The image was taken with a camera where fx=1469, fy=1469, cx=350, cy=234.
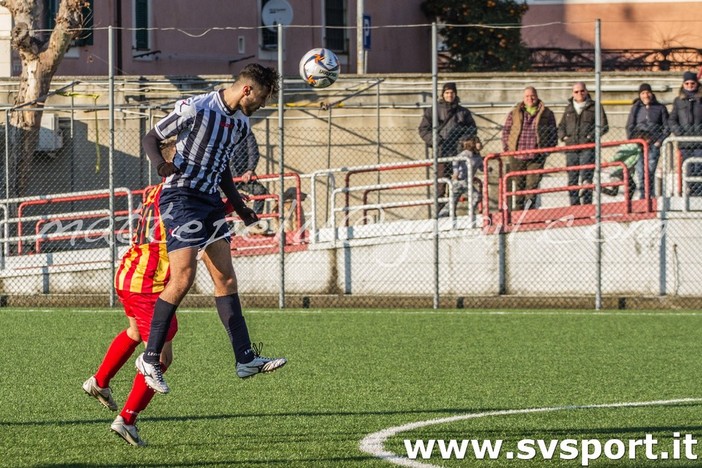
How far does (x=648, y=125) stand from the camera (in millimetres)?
18031

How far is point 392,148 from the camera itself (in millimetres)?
22578

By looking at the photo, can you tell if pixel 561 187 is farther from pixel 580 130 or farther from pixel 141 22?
pixel 141 22

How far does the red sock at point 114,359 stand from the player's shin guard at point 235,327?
21.7 inches

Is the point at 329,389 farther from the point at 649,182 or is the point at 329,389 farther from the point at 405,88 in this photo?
the point at 405,88

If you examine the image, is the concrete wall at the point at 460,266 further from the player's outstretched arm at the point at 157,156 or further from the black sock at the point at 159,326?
the black sock at the point at 159,326

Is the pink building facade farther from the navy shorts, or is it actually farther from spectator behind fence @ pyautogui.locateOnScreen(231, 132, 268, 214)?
the navy shorts

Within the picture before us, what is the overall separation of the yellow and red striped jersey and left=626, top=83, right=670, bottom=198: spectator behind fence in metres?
10.7

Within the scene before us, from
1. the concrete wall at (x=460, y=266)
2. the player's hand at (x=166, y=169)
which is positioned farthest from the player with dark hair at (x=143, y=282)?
the concrete wall at (x=460, y=266)

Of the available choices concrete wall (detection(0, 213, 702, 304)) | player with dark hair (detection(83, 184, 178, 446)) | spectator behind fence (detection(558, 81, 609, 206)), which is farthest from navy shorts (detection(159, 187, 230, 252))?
spectator behind fence (detection(558, 81, 609, 206))

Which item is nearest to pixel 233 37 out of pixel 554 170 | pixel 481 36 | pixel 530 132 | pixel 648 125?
pixel 481 36

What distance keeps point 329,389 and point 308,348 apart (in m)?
2.79

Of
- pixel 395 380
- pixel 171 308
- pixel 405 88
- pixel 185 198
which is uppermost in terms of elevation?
pixel 405 88

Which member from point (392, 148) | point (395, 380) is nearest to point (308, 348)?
point (395, 380)

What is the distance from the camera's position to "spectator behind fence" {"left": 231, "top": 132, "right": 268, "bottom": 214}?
58.3ft
